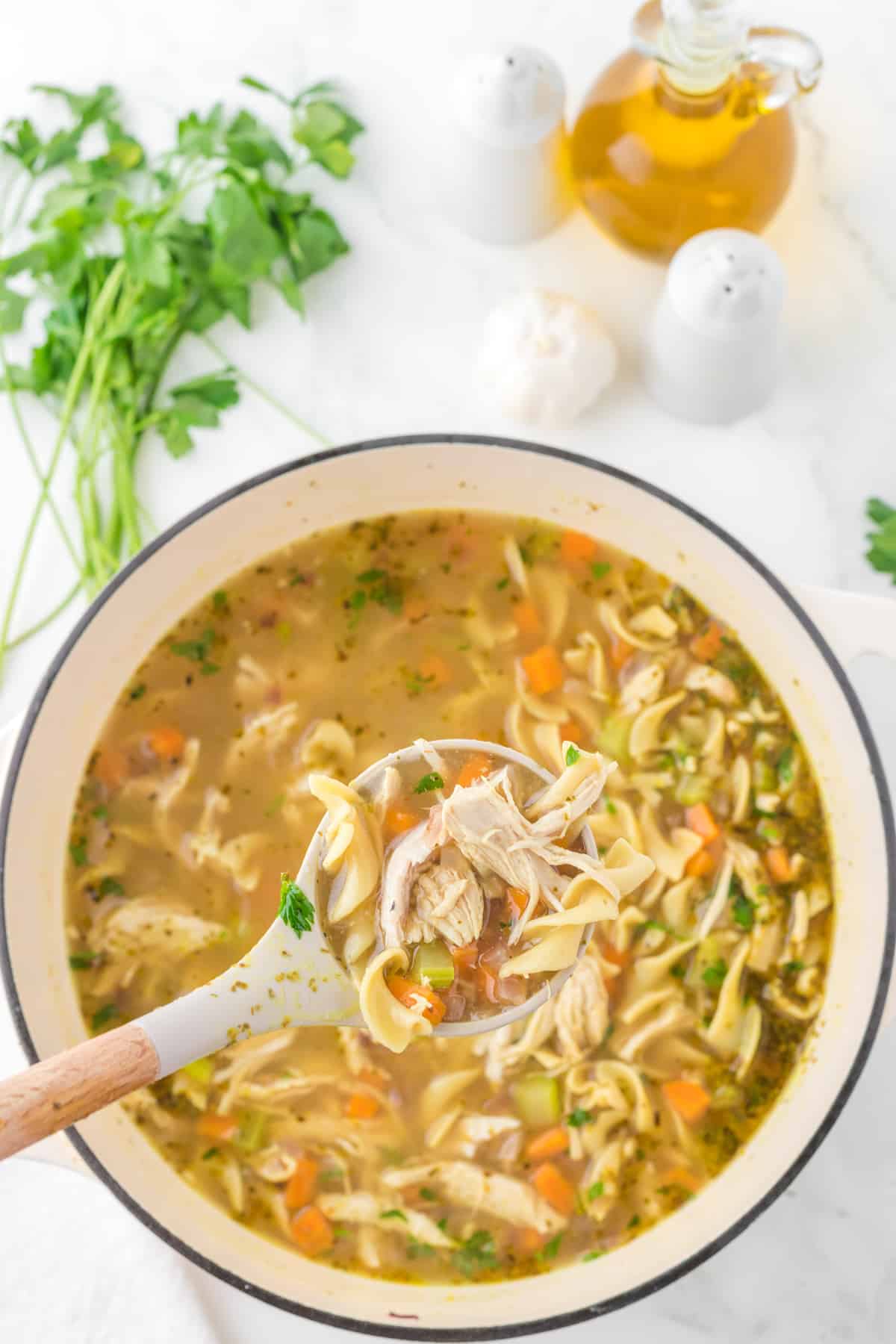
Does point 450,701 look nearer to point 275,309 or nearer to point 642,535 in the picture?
point 642,535

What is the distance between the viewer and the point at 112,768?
11.9ft

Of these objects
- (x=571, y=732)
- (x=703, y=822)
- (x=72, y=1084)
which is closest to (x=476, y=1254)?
(x=703, y=822)

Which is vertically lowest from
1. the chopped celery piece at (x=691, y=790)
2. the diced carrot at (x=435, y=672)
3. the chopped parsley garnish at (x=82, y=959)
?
the chopped celery piece at (x=691, y=790)

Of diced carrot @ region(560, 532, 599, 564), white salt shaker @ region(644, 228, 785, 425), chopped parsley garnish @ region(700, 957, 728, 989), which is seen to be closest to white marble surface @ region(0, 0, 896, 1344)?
white salt shaker @ region(644, 228, 785, 425)

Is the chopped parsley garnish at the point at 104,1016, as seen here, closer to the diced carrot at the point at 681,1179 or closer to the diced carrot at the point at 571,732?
the diced carrot at the point at 571,732

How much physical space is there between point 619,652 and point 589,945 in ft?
2.64

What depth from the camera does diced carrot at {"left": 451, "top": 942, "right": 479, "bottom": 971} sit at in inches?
107

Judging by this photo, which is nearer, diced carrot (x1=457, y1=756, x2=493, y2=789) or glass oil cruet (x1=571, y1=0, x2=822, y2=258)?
diced carrot (x1=457, y1=756, x2=493, y2=789)

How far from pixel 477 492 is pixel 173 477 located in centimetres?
90

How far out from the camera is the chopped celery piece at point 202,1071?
3.54 meters

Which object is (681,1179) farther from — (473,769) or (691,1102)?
(473,769)

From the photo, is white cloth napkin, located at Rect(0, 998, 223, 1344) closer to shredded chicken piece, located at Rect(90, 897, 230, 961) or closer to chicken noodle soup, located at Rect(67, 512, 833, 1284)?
chicken noodle soup, located at Rect(67, 512, 833, 1284)

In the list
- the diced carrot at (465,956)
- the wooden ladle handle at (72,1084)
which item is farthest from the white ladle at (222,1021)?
the diced carrot at (465,956)

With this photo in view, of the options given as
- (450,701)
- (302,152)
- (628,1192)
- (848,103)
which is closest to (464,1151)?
(628,1192)
